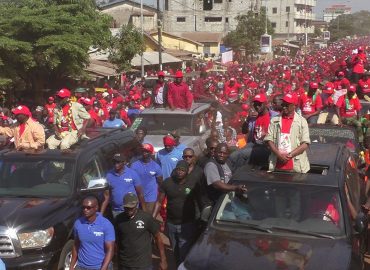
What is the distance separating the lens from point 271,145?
22.0ft

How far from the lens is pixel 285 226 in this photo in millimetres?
5512

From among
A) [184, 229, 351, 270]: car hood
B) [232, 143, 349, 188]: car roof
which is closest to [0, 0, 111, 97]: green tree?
[232, 143, 349, 188]: car roof

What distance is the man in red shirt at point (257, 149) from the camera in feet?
24.7

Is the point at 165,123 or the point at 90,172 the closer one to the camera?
the point at 90,172

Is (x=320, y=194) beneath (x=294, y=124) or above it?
beneath

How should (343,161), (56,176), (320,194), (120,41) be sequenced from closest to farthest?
1. (320,194)
2. (343,161)
3. (56,176)
4. (120,41)

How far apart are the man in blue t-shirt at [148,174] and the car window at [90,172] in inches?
21.9

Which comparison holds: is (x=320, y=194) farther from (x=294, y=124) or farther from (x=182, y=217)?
(x=182, y=217)

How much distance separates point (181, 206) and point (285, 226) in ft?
5.29

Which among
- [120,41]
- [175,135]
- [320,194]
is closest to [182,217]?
[320,194]

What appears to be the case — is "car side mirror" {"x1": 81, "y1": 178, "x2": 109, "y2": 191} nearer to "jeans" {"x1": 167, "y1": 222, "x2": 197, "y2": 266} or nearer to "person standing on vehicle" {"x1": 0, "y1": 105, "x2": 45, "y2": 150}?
"jeans" {"x1": 167, "y1": 222, "x2": 197, "y2": 266}

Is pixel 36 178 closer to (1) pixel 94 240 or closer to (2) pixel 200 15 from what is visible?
(1) pixel 94 240

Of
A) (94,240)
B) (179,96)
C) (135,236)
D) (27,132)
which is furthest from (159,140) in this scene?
(94,240)

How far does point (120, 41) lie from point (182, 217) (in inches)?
985
